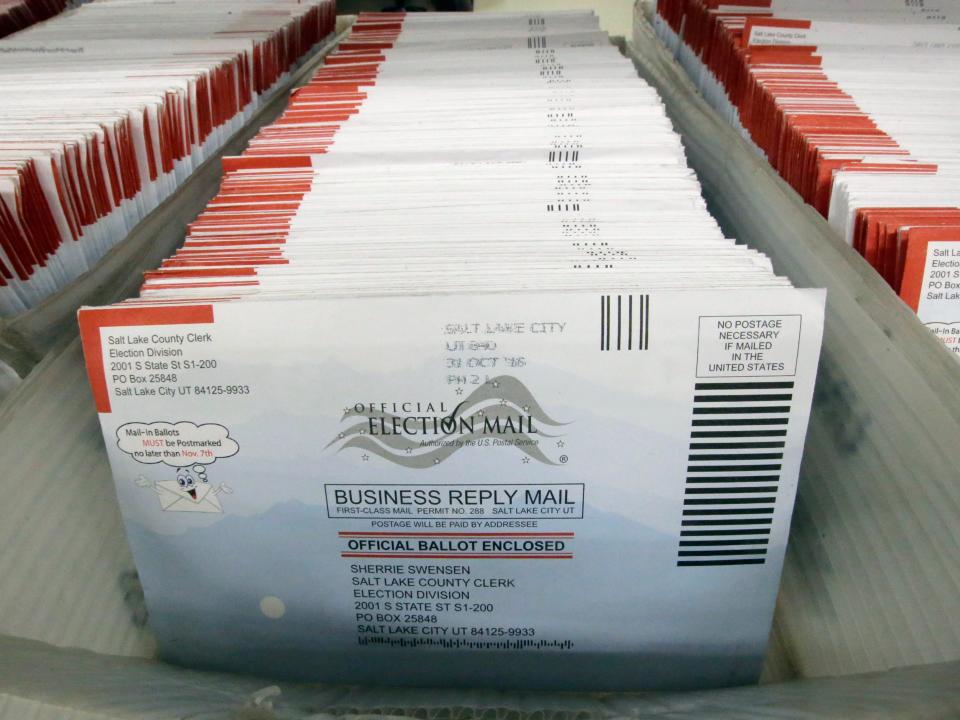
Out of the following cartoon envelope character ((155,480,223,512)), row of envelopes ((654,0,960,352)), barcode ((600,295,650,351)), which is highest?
row of envelopes ((654,0,960,352))

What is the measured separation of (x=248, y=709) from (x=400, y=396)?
20cm

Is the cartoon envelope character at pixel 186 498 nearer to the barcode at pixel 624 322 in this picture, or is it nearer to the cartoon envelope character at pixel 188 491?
the cartoon envelope character at pixel 188 491

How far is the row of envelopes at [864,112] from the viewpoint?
2.02ft

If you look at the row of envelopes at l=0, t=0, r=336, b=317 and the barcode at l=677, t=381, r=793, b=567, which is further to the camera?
the row of envelopes at l=0, t=0, r=336, b=317

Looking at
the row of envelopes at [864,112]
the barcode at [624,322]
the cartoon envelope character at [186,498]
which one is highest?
the row of envelopes at [864,112]

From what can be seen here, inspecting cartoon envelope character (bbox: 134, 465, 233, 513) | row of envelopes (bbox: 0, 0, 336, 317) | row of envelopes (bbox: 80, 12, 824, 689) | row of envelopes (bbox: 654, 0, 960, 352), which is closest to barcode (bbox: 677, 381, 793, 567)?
row of envelopes (bbox: 80, 12, 824, 689)

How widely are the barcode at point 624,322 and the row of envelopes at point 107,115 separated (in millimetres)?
496

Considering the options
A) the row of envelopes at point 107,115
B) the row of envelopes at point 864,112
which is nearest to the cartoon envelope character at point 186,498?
the row of envelopes at point 107,115

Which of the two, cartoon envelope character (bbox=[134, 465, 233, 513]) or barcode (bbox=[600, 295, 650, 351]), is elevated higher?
barcode (bbox=[600, 295, 650, 351])

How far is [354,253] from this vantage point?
1.95 feet

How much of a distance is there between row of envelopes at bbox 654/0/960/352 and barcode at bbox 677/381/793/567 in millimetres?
188

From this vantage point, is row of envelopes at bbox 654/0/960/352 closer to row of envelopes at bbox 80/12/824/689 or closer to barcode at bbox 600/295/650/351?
row of envelopes at bbox 80/12/824/689

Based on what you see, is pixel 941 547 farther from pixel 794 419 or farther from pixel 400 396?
pixel 400 396

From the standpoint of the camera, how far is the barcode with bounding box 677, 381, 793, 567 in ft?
1.70
